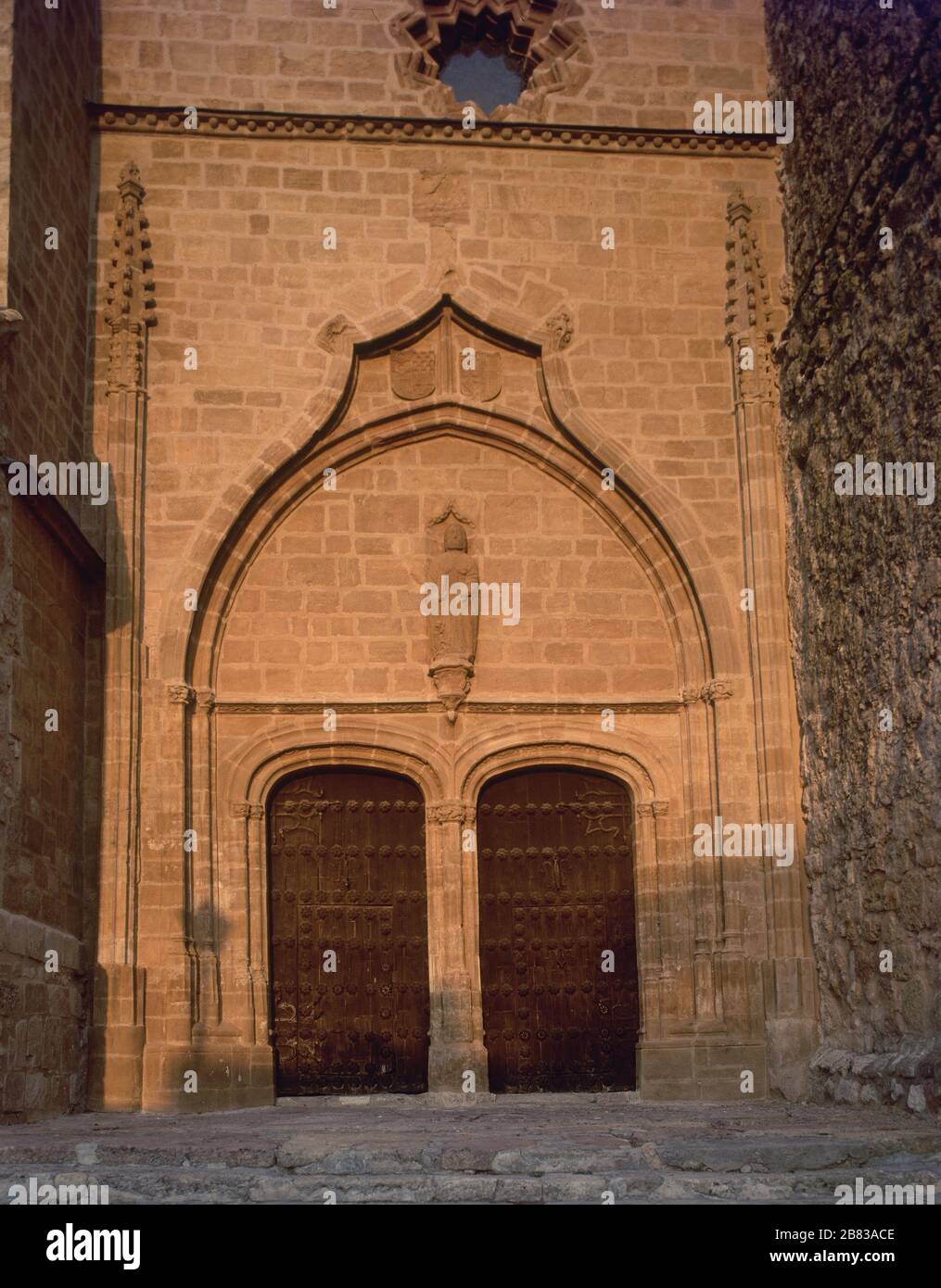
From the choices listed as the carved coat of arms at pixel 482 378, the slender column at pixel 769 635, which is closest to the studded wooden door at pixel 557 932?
the slender column at pixel 769 635

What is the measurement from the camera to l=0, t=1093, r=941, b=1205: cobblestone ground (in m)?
5.21

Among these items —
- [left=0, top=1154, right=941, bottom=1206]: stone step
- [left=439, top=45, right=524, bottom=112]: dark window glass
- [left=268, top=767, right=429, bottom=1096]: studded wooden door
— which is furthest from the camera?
[left=439, top=45, right=524, bottom=112]: dark window glass

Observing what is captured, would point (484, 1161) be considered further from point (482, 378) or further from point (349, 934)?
point (482, 378)

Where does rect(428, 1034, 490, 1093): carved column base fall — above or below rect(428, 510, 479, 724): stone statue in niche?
below

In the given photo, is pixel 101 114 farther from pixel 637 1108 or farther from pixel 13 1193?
pixel 13 1193

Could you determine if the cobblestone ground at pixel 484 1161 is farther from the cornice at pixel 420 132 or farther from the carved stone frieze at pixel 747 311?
the cornice at pixel 420 132

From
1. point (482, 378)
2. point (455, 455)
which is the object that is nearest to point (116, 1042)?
point (455, 455)

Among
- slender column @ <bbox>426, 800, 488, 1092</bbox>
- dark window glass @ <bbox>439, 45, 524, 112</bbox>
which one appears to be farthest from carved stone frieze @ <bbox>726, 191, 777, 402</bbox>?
slender column @ <bbox>426, 800, 488, 1092</bbox>

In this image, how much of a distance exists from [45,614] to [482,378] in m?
3.39

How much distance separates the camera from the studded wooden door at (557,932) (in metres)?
10.2

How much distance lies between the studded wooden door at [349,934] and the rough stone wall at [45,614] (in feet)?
4.18

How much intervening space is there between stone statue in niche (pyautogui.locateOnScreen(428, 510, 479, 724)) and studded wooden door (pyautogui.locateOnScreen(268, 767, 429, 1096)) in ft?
2.34

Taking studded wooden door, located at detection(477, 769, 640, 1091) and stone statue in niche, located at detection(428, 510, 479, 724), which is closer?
studded wooden door, located at detection(477, 769, 640, 1091)

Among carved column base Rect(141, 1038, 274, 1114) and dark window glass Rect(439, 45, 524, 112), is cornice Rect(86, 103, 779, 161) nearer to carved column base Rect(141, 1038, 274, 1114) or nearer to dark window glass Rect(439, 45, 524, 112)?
dark window glass Rect(439, 45, 524, 112)
